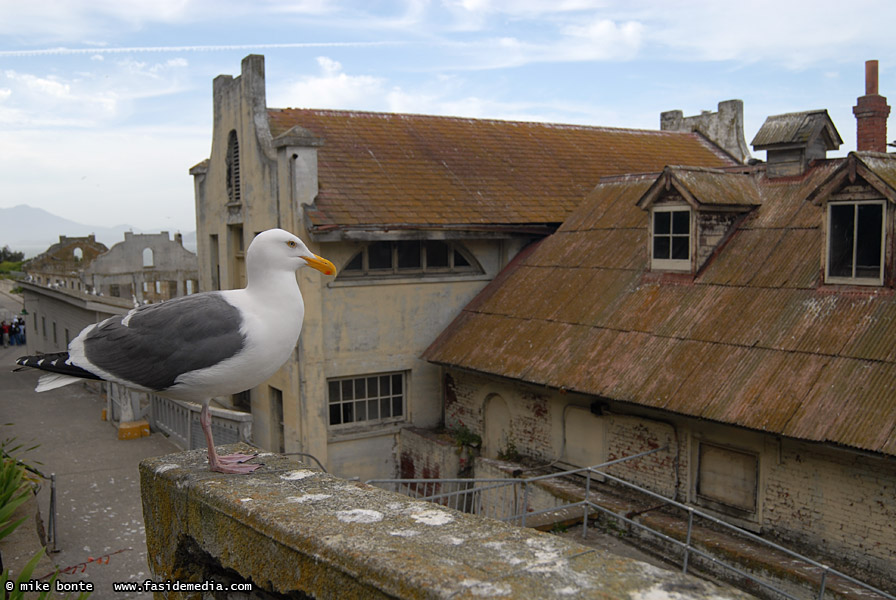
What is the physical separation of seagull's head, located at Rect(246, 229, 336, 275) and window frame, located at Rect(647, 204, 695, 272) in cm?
1053

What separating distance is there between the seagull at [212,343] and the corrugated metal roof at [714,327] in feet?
25.4

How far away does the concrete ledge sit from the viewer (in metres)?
2.59

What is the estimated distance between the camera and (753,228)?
540 inches

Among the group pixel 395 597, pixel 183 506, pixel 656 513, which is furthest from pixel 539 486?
pixel 395 597

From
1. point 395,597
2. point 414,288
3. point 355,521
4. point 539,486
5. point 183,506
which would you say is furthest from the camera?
point 414,288

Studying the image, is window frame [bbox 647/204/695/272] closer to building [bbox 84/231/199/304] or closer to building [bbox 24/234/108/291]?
building [bbox 84/231/199/304]

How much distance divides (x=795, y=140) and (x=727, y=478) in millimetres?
6618

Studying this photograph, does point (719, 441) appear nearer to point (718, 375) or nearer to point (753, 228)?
point (718, 375)

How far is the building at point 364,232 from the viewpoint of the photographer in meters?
16.0

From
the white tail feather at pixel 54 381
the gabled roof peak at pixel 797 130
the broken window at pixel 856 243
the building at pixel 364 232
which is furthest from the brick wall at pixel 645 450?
the white tail feather at pixel 54 381

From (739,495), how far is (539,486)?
3358 millimetres

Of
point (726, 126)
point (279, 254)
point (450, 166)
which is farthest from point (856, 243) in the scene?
point (726, 126)

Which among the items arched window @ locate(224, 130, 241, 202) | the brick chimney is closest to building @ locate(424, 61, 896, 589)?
the brick chimney

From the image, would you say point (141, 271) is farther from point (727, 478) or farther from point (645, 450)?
point (727, 478)
